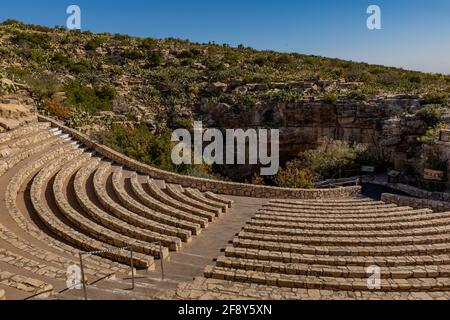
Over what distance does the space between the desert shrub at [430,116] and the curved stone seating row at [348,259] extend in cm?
1417

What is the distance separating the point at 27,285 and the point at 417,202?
14259mm

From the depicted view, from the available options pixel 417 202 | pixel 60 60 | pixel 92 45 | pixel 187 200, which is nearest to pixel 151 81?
pixel 60 60

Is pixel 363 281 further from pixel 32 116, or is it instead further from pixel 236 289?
pixel 32 116

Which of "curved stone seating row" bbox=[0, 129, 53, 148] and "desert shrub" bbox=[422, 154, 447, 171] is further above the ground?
"curved stone seating row" bbox=[0, 129, 53, 148]

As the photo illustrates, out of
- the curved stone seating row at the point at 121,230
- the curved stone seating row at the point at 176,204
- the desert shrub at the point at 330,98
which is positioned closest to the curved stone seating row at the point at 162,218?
the curved stone seating row at the point at 121,230

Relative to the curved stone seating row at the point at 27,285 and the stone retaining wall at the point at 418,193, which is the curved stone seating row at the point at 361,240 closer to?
the stone retaining wall at the point at 418,193

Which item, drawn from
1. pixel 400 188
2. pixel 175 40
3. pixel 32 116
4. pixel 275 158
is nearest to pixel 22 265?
pixel 32 116

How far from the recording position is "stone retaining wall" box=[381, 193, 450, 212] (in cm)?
1395

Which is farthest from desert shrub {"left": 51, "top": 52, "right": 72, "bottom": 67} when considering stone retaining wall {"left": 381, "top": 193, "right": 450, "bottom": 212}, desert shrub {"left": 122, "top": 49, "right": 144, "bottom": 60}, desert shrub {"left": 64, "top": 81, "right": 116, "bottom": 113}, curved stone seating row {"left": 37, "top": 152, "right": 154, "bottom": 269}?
stone retaining wall {"left": 381, "top": 193, "right": 450, "bottom": 212}

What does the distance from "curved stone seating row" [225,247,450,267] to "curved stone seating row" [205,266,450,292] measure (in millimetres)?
762

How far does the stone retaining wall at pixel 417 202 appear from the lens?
14.0 metres

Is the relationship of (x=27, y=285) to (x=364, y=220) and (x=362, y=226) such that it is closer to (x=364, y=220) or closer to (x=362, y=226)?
(x=362, y=226)

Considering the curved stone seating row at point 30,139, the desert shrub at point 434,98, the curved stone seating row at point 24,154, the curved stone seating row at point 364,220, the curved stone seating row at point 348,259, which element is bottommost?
the curved stone seating row at point 348,259

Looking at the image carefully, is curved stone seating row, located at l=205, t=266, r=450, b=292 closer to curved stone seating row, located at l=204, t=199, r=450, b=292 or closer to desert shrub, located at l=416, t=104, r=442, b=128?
curved stone seating row, located at l=204, t=199, r=450, b=292
